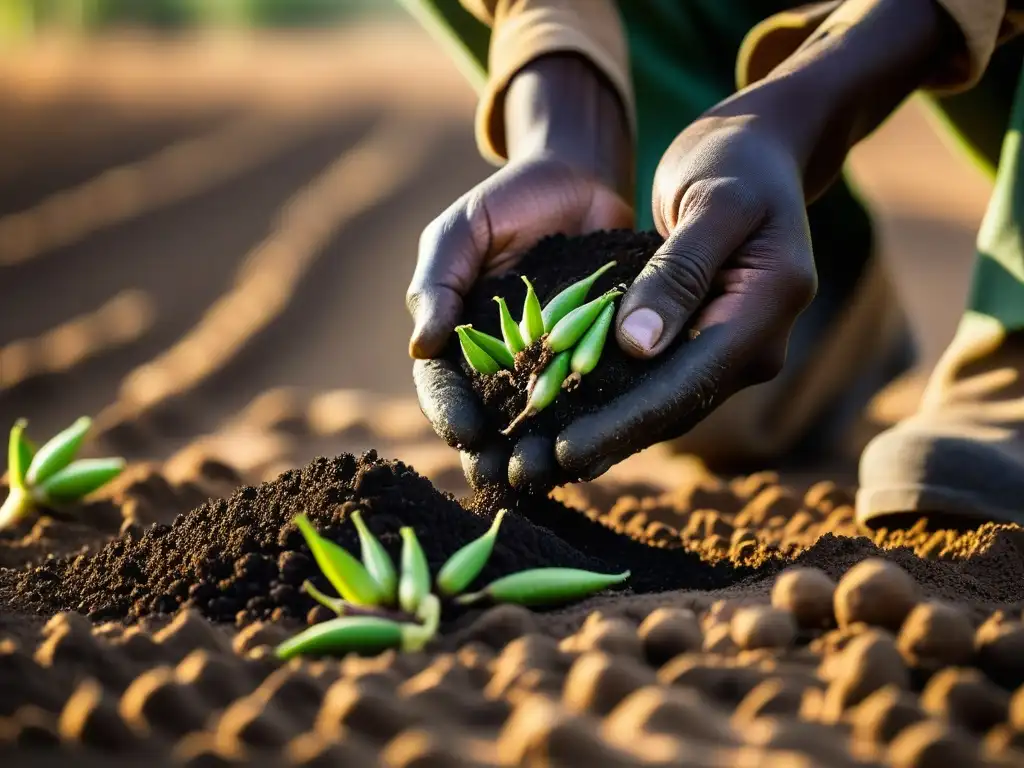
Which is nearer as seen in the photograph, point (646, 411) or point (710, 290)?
point (646, 411)

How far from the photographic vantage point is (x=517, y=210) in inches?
88.8

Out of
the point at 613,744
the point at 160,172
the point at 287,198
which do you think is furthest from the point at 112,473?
the point at 160,172

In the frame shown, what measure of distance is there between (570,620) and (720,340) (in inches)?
21.5

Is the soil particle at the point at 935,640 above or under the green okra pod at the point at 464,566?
under

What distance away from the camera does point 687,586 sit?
1.85m

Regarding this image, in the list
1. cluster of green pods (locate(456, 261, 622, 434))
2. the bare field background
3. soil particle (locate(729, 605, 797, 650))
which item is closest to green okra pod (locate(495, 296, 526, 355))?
cluster of green pods (locate(456, 261, 622, 434))

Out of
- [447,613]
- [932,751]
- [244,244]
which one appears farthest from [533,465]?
[244,244]

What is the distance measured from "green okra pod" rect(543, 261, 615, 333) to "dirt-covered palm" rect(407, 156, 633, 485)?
0.55ft

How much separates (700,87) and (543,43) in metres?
0.84

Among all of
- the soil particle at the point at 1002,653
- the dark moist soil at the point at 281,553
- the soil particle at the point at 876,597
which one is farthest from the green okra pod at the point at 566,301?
the soil particle at the point at 1002,653

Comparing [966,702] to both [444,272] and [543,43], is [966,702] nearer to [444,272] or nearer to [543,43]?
[444,272]

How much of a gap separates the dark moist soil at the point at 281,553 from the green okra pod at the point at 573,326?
270 millimetres

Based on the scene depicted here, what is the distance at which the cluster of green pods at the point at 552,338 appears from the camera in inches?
70.9

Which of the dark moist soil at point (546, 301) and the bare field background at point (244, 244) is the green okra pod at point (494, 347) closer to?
the dark moist soil at point (546, 301)
